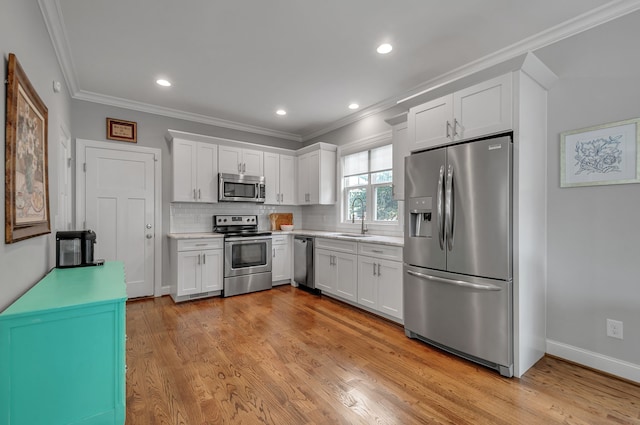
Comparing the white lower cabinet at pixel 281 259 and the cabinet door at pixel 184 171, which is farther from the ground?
the cabinet door at pixel 184 171

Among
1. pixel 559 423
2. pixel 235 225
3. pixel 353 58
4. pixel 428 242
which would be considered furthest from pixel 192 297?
pixel 559 423

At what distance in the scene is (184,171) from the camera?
173 inches

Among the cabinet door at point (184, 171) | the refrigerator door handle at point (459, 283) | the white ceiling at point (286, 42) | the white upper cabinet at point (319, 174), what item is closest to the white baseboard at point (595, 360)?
the refrigerator door handle at point (459, 283)

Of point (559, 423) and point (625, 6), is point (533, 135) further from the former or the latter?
point (559, 423)

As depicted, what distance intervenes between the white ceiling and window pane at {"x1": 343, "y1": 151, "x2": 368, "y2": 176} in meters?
0.90

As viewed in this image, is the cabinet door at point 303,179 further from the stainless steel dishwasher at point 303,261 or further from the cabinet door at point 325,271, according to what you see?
the cabinet door at point 325,271

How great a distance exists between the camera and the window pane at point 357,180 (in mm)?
4664

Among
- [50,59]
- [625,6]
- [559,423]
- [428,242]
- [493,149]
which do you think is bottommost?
[559,423]

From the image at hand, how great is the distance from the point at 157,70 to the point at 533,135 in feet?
12.3

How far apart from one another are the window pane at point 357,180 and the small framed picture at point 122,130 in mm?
3218

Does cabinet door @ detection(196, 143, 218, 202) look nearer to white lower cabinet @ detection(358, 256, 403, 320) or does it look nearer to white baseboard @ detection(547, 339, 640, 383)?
white lower cabinet @ detection(358, 256, 403, 320)

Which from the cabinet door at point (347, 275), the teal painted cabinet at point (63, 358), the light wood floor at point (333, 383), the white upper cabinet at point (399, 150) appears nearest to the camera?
the teal painted cabinet at point (63, 358)

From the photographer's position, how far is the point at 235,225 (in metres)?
5.04

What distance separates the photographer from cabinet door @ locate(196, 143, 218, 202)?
4531 mm
